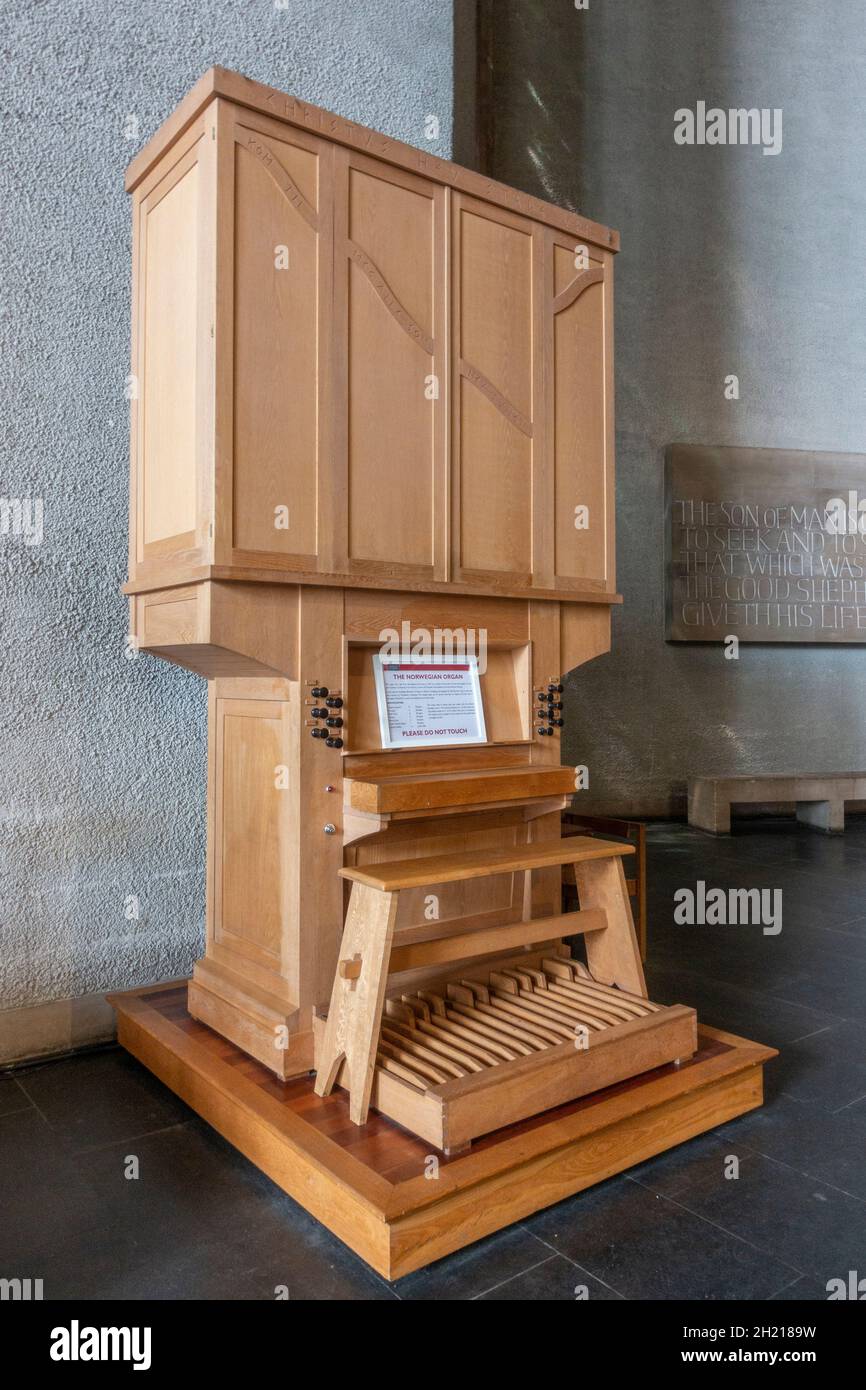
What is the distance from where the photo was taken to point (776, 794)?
25.6 ft

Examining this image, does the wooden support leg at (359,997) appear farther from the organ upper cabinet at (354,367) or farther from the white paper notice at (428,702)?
the organ upper cabinet at (354,367)

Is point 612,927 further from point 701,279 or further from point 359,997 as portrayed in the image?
point 701,279

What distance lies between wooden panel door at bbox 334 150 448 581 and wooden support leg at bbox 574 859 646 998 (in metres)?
1.13

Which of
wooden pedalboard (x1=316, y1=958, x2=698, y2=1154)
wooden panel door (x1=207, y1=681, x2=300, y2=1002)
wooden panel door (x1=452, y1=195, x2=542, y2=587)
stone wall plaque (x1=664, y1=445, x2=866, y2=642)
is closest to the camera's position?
wooden pedalboard (x1=316, y1=958, x2=698, y2=1154)

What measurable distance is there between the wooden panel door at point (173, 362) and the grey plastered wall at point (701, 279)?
535 cm

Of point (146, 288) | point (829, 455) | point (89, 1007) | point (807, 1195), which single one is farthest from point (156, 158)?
point (829, 455)

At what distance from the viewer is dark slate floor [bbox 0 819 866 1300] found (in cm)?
215

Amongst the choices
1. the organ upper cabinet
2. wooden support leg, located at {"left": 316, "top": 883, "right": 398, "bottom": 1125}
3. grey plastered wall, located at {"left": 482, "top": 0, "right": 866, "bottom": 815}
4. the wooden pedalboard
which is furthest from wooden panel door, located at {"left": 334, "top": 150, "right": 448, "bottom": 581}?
grey plastered wall, located at {"left": 482, "top": 0, "right": 866, "bottom": 815}

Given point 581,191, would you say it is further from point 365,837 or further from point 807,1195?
point 807,1195

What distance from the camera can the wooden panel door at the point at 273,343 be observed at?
273 centimetres

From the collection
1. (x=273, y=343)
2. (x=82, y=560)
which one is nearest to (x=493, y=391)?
(x=273, y=343)

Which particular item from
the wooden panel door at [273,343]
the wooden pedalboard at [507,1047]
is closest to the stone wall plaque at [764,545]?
the wooden pedalboard at [507,1047]

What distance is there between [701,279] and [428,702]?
22.1 feet

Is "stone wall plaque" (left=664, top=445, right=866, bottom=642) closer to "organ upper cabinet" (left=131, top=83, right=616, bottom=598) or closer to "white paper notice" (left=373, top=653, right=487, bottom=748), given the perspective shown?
"organ upper cabinet" (left=131, top=83, right=616, bottom=598)
